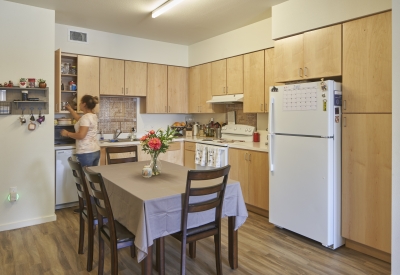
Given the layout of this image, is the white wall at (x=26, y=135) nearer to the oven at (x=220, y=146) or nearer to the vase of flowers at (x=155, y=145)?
the vase of flowers at (x=155, y=145)

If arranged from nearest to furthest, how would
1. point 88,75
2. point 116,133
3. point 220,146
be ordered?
point 220,146
point 88,75
point 116,133

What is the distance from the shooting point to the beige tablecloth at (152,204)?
193 cm

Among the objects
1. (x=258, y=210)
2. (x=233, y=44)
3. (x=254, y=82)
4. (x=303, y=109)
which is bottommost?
(x=258, y=210)

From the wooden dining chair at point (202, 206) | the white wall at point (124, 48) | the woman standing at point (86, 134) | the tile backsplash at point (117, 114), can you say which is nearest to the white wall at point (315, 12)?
the wooden dining chair at point (202, 206)

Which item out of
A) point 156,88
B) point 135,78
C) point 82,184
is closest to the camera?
point 82,184

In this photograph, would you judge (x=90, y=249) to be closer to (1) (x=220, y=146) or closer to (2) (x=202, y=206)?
(2) (x=202, y=206)

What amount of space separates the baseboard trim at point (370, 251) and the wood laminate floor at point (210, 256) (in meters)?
0.05

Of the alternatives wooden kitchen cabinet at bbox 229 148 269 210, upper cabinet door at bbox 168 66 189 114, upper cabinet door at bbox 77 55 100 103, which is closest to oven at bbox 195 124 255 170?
wooden kitchen cabinet at bbox 229 148 269 210

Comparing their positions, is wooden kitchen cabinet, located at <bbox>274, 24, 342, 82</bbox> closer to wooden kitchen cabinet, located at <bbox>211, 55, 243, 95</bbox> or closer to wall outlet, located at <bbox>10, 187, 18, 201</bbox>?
wooden kitchen cabinet, located at <bbox>211, 55, 243, 95</bbox>

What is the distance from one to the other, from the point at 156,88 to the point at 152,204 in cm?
344

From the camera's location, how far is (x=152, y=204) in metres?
1.96

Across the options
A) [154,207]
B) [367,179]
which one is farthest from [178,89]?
[154,207]

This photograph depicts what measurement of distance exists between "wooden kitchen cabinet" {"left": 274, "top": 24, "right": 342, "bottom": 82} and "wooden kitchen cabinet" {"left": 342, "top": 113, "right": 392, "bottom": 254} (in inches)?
21.2

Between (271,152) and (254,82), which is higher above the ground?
(254,82)
